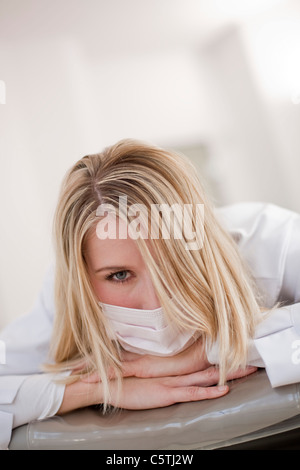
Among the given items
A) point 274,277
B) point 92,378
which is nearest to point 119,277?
point 92,378

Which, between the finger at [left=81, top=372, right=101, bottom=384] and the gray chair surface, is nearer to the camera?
the gray chair surface

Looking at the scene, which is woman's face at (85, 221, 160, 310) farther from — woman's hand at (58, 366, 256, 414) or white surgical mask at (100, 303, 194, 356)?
woman's hand at (58, 366, 256, 414)

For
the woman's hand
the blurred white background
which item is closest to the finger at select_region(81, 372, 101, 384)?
the woman's hand

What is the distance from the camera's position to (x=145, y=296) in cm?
70

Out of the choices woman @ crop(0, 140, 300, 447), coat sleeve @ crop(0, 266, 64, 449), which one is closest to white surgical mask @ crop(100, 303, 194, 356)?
woman @ crop(0, 140, 300, 447)

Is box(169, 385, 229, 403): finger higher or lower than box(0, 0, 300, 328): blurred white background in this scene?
lower

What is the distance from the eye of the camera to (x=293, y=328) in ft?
2.23

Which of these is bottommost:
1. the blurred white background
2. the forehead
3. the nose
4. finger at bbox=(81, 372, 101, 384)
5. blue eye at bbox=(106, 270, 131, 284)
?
finger at bbox=(81, 372, 101, 384)

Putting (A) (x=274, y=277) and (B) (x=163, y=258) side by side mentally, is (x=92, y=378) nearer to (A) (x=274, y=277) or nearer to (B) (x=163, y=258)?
(B) (x=163, y=258)

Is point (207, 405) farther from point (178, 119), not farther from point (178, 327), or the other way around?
point (178, 119)

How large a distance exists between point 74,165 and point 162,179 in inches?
6.5

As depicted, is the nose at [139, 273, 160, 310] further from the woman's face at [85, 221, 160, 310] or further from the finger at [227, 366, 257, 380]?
the finger at [227, 366, 257, 380]

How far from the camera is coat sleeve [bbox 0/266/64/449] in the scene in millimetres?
726
